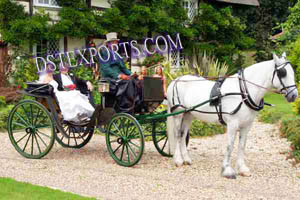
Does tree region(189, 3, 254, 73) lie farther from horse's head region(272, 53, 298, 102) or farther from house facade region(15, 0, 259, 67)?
horse's head region(272, 53, 298, 102)

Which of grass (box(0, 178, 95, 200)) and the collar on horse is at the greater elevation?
the collar on horse

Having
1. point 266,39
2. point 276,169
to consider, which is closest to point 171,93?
point 276,169

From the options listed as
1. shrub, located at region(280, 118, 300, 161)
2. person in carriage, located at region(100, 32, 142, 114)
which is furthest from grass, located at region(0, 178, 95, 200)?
shrub, located at region(280, 118, 300, 161)

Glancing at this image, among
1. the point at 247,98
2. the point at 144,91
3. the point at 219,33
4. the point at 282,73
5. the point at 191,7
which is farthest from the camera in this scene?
the point at 191,7

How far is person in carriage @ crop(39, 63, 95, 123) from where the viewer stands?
7559mm

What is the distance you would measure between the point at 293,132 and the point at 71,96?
489cm

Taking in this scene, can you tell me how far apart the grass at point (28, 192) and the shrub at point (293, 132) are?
4535 millimetres

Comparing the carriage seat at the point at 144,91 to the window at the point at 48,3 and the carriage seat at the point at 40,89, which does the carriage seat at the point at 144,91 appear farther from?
the window at the point at 48,3

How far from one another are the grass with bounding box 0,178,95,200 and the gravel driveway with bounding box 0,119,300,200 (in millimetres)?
313

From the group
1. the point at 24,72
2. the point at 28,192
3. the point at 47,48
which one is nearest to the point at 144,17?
the point at 47,48

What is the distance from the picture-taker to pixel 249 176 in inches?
265

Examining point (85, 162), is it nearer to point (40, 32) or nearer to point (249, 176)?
point (249, 176)

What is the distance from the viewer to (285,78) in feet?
20.2

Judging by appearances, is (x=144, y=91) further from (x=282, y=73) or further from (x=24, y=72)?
(x=24, y=72)
